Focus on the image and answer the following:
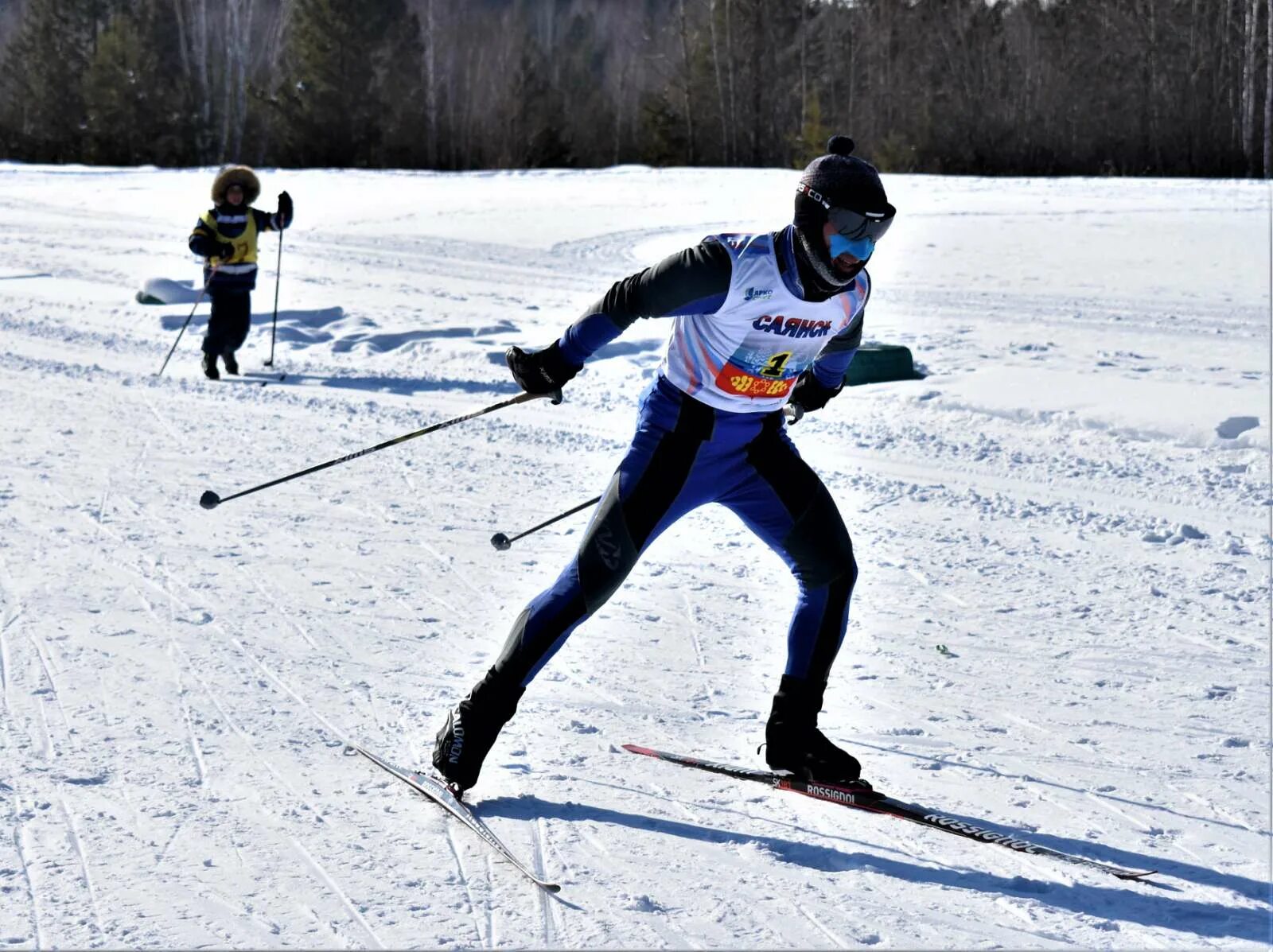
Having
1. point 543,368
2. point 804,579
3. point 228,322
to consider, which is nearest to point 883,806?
point 804,579

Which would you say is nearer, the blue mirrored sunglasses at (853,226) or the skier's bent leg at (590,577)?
the blue mirrored sunglasses at (853,226)

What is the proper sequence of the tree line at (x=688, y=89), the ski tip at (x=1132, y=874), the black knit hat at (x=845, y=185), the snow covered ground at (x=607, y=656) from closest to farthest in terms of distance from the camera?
the snow covered ground at (x=607, y=656) → the ski tip at (x=1132, y=874) → the black knit hat at (x=845, y=185) → the tree line at (x=688, y=89)

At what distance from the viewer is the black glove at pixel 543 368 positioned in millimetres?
3535

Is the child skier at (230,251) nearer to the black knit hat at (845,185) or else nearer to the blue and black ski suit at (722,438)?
the blue and black ski suit at (722,438)

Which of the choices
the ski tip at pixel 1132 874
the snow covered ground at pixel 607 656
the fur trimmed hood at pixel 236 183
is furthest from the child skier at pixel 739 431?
the fur trimmed hood at pixel 236 183

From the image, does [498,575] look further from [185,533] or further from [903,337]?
[903,337]

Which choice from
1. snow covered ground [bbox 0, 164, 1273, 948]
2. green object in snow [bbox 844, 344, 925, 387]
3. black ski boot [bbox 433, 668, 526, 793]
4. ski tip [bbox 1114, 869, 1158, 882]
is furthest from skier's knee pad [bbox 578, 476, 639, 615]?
green object in snow [bbox 844, 344, 925, 387]

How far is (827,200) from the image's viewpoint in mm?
3381

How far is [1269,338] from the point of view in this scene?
11.4m

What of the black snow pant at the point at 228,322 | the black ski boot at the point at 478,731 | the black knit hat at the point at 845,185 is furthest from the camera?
the black snow pant at the point at 228,322

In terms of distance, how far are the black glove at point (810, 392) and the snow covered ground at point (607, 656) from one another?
3.26 feet

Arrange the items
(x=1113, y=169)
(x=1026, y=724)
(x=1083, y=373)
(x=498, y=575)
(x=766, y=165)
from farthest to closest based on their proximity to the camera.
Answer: (x=766, y=165) → (x=1113, y=169) → (x=1083, y=373) → (x=498, y=575) → (x=1026, y=724)

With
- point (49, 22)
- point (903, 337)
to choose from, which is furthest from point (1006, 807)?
point (49, 22)

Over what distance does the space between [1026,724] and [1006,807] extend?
0.63 metres
